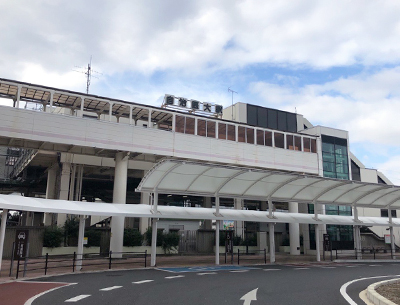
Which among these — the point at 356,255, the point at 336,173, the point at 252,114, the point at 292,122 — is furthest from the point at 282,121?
the point at 356,255

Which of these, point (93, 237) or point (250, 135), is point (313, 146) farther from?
point (93, 237)

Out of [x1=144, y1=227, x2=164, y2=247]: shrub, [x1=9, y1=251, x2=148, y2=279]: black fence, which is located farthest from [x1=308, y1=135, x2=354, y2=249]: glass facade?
[x1=9, y1=251, x2=148, y2=279]: black fence

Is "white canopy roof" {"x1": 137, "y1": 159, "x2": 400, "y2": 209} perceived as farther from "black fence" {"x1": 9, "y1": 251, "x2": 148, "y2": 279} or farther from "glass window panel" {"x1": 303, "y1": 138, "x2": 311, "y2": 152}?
"glass window panel" {"x1": 303, "y1": 138, "x2": 311, "y2": 152}

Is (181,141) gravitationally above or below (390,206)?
above

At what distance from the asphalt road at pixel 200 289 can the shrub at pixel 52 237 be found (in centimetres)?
1014

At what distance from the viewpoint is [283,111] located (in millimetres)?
42531

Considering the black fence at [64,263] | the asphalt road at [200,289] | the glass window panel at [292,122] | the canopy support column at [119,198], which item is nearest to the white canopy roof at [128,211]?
the black fence at [64,263]

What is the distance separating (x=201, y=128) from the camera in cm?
3177

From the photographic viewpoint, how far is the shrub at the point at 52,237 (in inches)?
977

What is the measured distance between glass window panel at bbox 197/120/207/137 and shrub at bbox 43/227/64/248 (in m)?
13.5

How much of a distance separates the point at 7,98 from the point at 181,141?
1338cm

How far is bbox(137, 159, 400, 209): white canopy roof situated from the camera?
19.1 metres

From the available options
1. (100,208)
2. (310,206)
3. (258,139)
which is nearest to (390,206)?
(310,206)

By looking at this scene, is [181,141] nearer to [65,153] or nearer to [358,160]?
[65,153]
